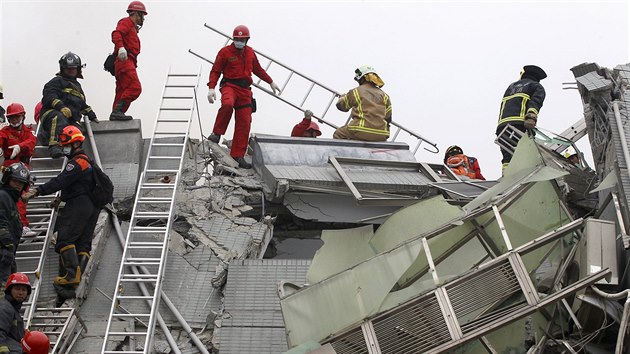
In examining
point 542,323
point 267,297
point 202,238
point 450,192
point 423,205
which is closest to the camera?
point 542,323

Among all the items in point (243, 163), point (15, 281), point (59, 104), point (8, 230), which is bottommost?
point (15, 281)

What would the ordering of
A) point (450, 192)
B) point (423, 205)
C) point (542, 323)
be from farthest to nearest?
point (450, 192), point (423, 205), point (542, 323)

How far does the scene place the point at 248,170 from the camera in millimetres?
15648

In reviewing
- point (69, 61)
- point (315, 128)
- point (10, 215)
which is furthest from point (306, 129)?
point (10, 215)

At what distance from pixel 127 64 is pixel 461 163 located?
498 centimetres

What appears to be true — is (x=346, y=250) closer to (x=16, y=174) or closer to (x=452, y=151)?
(x=16, y=174)

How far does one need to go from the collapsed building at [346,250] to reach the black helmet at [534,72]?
1.16m

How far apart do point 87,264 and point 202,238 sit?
4.83ft

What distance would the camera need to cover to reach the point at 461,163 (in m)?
17.5

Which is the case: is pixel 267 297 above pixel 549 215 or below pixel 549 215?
above

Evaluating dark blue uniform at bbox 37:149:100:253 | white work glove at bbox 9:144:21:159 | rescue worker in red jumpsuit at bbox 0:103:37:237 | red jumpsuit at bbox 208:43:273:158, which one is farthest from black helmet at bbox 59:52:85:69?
red jumpsuit at bbox 208:43:273:158

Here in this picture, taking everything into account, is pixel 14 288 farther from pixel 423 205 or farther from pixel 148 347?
pixel 423 205

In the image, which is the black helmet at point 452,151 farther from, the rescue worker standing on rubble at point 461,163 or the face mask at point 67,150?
the face mask at point 67,150

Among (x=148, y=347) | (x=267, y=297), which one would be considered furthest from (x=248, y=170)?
(x=148, y=347)
